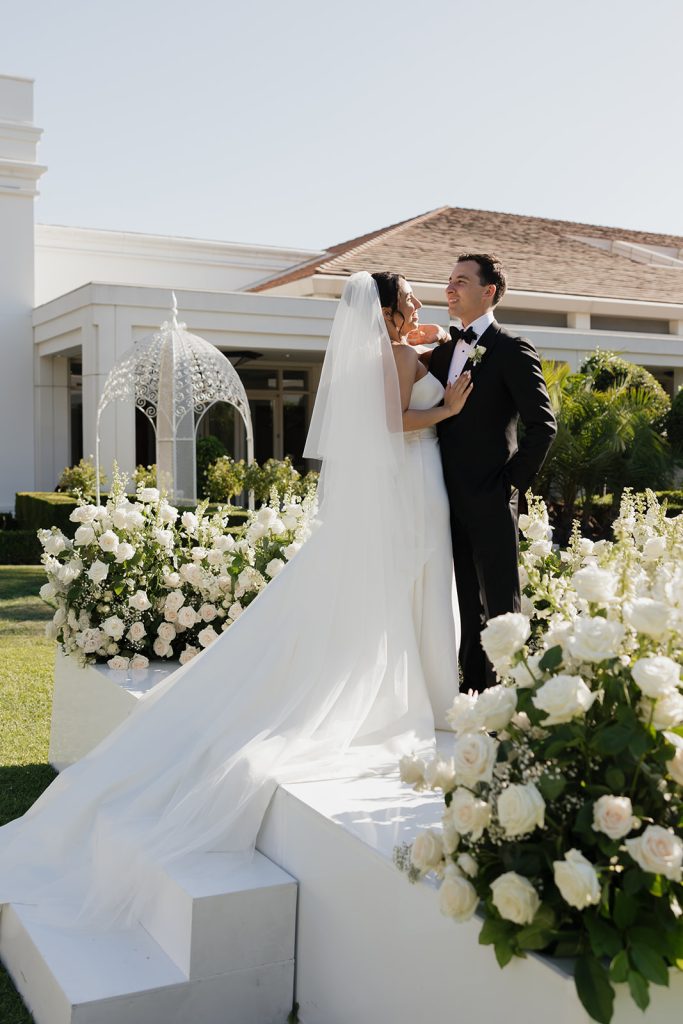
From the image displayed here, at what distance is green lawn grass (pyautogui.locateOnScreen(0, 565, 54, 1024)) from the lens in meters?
5.57

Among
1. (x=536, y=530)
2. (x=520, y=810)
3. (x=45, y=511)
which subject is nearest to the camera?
(x=520, y=810)

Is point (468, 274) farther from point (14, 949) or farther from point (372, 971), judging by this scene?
point (14, 949)

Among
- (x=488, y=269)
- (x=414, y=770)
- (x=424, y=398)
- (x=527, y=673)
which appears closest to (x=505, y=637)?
(x=527, y=673)

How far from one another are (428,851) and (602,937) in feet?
1.59

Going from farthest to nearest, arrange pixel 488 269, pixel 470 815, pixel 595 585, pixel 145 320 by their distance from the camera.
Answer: pixel 145 320 → pixel 488 269 → pixel 595 585 → pixel 470 815

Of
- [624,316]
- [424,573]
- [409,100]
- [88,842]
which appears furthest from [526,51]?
[624,316]

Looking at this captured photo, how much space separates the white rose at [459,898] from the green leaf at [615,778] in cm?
41

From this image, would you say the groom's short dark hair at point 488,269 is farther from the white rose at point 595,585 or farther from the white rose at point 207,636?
the white rose at point 595,585

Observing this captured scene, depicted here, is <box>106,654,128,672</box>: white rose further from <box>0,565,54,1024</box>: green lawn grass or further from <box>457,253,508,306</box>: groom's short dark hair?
<box>457,253,508,306</box>: groom's short dark hair

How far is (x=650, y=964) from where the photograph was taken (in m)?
2.27

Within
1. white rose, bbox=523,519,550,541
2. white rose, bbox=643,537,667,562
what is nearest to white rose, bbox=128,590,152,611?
white rose, bbox=523,519,550,541

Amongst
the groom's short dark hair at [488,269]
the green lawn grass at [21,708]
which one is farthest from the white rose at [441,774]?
the groom's short dark hair at [488,269]

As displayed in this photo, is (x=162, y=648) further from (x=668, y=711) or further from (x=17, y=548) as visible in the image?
(x=17, y=548)

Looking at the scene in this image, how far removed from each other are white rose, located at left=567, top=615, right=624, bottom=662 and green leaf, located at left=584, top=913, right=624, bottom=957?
56cm
